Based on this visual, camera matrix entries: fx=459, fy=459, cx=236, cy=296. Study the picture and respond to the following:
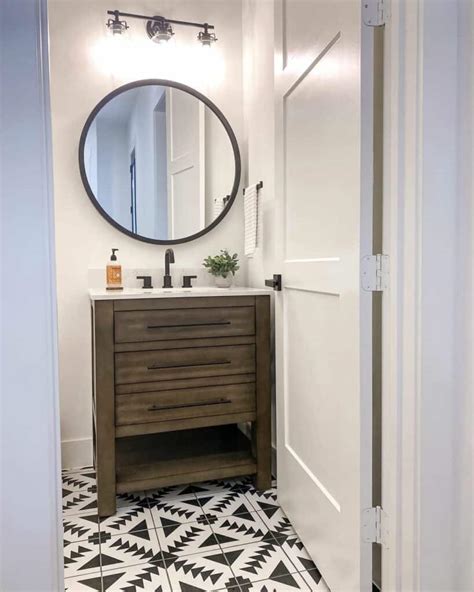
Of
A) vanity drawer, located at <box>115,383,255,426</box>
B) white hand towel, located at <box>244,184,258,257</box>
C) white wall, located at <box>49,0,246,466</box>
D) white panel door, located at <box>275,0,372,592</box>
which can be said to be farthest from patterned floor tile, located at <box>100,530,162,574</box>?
white hand towel, located at <box>244,184,258,257</box>

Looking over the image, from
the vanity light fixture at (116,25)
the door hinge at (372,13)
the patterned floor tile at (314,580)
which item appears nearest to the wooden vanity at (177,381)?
the patterned floor tile at (314,580)

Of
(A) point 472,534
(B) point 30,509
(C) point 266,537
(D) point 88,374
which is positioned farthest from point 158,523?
(A) point 472,534

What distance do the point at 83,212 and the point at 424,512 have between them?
2.08 m

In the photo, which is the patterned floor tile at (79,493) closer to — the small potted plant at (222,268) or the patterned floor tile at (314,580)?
the patterned floor tile at (314,580)

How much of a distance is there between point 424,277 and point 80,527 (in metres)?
1.69

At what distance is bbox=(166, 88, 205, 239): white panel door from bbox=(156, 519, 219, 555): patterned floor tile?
1.46 m

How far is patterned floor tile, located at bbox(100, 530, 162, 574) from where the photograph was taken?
1.68 m

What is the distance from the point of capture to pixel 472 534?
3.84 ft

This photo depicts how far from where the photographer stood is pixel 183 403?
2072mm

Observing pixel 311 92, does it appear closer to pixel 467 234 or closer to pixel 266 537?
pixel 467 234

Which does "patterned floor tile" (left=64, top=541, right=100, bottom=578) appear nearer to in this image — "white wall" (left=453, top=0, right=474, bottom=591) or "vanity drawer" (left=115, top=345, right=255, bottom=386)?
"vanity drawer" (left=115, top=345, right=255, bottom=386)

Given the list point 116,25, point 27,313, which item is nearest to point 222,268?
point 116,25

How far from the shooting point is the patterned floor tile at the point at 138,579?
1.54 metres

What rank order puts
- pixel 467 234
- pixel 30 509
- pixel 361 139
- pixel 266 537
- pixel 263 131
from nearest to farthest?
pixel 30 509 → pixel 467 234 → pixel 361 139 → pixel 266 537 → pixel 263 131
